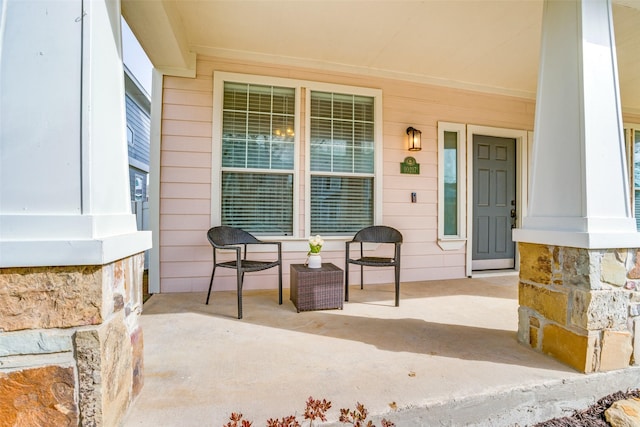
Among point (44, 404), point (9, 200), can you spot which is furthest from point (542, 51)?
point (44, 404)

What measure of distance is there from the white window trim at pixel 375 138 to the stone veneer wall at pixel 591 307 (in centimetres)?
201

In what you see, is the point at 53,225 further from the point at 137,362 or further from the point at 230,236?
the point at 230,236

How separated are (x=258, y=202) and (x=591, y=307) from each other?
2878 millimetres

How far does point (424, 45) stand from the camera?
3.21 m

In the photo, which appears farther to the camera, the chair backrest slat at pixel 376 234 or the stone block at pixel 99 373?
the chair backrest slat at pixel 376 234

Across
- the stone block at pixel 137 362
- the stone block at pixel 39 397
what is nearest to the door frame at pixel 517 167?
the stone block at pixel 137 362

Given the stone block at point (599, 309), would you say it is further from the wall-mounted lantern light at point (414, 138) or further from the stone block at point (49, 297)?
the wall-mounted lantern light at point (414, 138)

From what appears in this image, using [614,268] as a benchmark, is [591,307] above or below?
below

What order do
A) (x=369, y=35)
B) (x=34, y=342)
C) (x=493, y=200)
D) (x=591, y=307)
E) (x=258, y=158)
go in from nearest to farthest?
(x=34, y=342)
(x=591, y=307)
(x=369, y=35)
(x=258, y=158)
(x=493, y=200)

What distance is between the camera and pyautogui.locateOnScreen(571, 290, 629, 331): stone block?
65.2 inches

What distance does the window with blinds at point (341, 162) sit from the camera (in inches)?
142

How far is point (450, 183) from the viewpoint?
13.4 ft

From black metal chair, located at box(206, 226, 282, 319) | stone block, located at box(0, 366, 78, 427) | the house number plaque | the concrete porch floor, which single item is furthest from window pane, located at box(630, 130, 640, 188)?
stone block, located at box(0, 366, 78, 427)


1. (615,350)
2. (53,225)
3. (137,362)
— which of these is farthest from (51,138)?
(615,350)
